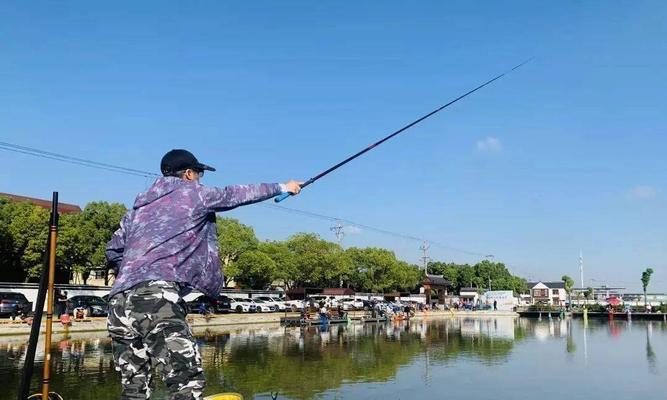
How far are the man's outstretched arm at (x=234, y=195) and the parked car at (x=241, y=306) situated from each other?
49.1 meters

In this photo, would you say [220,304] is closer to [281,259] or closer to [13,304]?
[13,304]

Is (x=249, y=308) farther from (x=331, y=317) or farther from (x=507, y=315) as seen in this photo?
(x=507, y=315)

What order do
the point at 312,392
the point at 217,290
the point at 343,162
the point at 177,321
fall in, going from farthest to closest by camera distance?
1. the point at 312,392
2. the point at 343,162
3. the point at 217,290
4. the point at 177,321

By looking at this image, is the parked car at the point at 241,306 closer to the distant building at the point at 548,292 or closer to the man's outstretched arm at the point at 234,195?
the man's outstretched arm at the point at 234,195

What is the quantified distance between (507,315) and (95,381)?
3097 inches

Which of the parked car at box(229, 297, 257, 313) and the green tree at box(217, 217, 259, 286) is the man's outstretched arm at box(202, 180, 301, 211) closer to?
the parked car at box(229, 297, 257, 313)

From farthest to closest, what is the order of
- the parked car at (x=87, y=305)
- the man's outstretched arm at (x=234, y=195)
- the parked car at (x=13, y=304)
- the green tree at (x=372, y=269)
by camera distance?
the green tree at (x=372, y=269) < the parked car at (x=87, y=305) < the parked car at (x=13, y=304) < the man's outstretched arm at (x=234, y=195)

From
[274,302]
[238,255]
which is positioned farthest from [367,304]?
[238,255]

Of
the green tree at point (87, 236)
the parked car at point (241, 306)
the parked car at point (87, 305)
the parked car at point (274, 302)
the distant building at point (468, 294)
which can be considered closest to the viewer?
the parked car at point (87, 305)

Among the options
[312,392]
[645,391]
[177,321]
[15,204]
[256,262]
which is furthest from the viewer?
[256,262]

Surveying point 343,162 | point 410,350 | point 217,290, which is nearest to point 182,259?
point 217,290

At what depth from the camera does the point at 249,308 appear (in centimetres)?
5306

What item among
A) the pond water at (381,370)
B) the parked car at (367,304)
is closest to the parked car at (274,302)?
the parked car at (367,304)

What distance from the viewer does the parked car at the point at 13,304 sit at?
35344 millimetres
